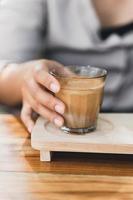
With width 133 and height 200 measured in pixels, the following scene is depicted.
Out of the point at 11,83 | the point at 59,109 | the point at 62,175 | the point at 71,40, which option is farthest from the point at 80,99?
the point at 71,40

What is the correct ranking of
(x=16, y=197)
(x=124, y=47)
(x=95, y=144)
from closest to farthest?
(x=16, y=197), (x=95, y=144), (x=124, y=47)

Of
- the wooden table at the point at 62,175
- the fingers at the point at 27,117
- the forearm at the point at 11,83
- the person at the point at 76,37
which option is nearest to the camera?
the wooden table at the point at 62,175

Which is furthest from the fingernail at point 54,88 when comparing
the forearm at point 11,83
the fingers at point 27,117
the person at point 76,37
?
the person at point 76,37

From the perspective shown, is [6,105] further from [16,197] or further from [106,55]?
[16,197]

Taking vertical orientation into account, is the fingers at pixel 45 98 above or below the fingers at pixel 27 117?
above

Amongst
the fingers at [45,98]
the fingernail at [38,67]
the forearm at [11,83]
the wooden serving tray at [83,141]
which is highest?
the fingernail at [38,67]

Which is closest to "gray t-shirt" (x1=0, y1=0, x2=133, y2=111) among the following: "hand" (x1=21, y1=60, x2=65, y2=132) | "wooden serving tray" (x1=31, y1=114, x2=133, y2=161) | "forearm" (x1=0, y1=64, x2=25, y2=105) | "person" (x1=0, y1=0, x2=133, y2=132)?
"person" (x1=0, y1=0, x2=133, y2=132)

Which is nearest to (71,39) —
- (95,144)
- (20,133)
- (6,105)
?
(6,105)

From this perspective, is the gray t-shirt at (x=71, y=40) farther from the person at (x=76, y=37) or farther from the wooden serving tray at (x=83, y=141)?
the wooden serving tray at (x=83, y=141)
